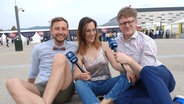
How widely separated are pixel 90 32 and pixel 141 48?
0.69m

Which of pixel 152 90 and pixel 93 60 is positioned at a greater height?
pixel 93 60

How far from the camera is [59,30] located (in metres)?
3.55

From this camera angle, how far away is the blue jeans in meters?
3.15

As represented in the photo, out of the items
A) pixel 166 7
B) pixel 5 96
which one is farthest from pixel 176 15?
pixel 5 96

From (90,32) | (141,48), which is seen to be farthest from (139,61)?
(90,32)

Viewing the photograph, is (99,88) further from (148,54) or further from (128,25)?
(128,25)

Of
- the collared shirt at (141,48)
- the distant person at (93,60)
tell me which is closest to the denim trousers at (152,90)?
the distant person at (93,60)

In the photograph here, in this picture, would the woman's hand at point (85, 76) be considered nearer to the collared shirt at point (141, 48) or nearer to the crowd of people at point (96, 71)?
the crowd of people at point (96, 71)

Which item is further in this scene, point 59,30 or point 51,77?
point 59,30

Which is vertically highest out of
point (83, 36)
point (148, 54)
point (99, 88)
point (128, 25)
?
point (128, 25)

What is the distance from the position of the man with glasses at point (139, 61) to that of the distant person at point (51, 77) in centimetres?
68

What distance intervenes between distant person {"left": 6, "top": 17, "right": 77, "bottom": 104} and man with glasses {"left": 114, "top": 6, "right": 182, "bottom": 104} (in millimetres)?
678

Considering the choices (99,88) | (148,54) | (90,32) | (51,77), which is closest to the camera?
(51,77)

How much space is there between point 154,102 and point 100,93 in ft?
3.63
